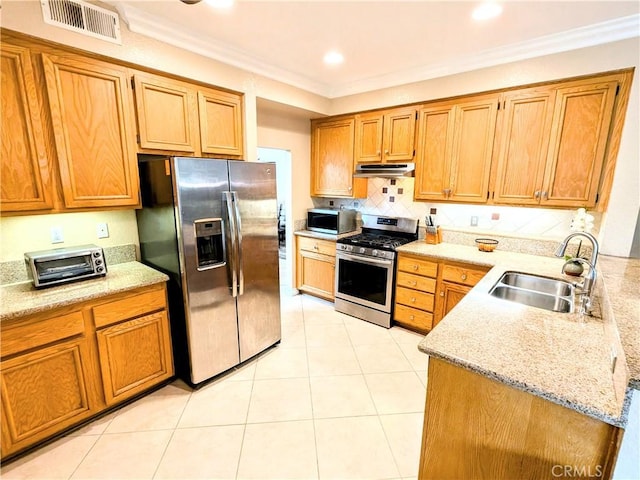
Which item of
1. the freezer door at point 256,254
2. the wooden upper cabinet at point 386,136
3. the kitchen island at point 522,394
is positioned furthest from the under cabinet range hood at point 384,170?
the kitchen island at point 522,394

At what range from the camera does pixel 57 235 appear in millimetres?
2121

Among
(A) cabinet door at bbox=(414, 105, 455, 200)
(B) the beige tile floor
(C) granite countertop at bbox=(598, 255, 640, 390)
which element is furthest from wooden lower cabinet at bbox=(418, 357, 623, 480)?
(A) cabinet door at bbox=(414, 105, 455, 200)

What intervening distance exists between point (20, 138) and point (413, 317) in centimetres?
334

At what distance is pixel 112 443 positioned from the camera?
1804mm

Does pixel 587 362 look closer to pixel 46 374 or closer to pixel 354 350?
pixel 354 350

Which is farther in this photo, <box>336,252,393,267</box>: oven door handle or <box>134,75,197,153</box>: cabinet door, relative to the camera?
<box>336,252,393,267</box>: oven door handle

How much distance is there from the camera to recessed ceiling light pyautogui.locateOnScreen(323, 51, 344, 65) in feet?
8.50

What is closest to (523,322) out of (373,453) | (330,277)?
(373,453)

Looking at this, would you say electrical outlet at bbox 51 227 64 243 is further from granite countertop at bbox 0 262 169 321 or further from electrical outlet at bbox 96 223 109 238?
granite countertop at bbox 0 262 169 321

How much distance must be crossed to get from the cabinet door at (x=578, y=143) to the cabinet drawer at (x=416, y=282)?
1213 millimetres

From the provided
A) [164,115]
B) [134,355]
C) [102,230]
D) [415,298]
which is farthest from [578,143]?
[102,230]

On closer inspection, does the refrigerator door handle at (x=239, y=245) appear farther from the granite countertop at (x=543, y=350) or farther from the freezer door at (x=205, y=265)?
the granite countertop at (x=543, y=350)

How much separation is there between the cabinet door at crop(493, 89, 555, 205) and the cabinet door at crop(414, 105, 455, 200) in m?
0.45

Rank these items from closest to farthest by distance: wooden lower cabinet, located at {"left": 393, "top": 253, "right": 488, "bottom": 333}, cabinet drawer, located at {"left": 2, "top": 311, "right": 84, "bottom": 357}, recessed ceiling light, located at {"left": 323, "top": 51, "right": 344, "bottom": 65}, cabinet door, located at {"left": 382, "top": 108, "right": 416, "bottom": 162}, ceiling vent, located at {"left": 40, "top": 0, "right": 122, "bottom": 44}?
cabinet drawer, located at {"left": 2, "top": 311, "right": 84, "bottom": 357} → ceiling vent, located at {"left": 40, "top": 0, "right": 122, "bottom": 44} → recessed ceiling light, located at {"left": 323, "top": 51, "right": 344, "bottom": 65} → wooden lower cabinet, located at {"left": 393, "top": 253, "right": 488, "bottom": 333} → cabinet door, located at {"left": 382, "top": 108, "right": 416, "bottom": 162}
